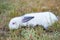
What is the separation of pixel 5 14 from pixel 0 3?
80cm

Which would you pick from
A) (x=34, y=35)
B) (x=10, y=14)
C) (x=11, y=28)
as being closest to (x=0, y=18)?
(x=10, y=14)

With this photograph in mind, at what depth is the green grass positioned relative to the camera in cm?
430

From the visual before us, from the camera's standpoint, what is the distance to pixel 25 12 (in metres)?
5.95

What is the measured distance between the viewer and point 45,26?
4.91m

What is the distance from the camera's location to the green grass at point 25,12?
4.30 m

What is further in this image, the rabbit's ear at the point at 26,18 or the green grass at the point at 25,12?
the rabbit's ear at the point at 26,18

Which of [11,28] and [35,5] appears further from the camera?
[35,5]

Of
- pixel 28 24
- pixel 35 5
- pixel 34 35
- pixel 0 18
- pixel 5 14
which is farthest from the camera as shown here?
pixel 35 5

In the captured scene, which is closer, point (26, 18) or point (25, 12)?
point (26, 18)

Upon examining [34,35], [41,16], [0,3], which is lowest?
[34,35]

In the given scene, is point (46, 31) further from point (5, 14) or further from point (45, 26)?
point (5, 14)

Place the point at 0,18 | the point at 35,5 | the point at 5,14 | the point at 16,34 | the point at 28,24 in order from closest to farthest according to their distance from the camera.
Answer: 1. the point at 16,34
2. the point at 28,24
3. the point at 0,18
4. the point at 5,14
5. the point at 35,5

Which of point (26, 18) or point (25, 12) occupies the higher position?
point (25, 12)

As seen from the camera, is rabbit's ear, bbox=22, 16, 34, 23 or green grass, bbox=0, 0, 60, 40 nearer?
green grass, bbox=0, 0, 60, 40
